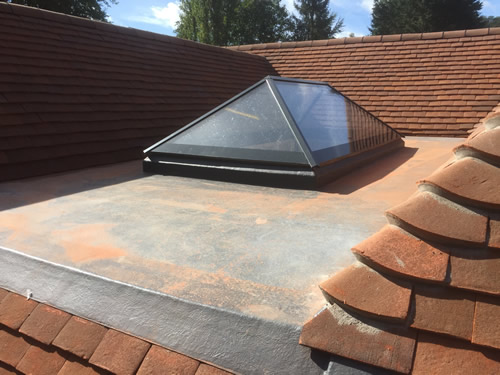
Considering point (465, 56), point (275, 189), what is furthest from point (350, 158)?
point (465, 56)

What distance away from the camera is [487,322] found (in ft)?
3.34

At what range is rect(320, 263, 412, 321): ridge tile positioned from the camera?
1.09m

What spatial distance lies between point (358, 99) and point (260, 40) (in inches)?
1478

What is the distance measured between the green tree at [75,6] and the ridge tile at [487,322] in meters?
28.0

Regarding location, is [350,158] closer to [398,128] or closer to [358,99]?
[398,128]

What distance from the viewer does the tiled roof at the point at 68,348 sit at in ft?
4.12

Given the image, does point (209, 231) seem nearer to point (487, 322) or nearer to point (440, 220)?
point (440, 220)

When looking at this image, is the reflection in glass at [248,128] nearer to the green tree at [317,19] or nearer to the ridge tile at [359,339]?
the ridge tile at [359,339]

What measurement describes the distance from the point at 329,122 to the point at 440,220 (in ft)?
9.56

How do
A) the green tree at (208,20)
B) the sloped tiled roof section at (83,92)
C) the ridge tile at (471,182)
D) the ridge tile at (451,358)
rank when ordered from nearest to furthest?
the ridge tile at (451,358)
the ridge tile at (471,182)
the sloped tiled roof section at (83,92)
the green tree at (208,20)

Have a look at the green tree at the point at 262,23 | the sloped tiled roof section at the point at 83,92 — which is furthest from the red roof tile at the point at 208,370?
the green tree at the point at 262,23

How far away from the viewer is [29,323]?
5.09 ft

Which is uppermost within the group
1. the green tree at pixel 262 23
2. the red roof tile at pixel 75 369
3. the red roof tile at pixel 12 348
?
the green tree at pixel 262 23

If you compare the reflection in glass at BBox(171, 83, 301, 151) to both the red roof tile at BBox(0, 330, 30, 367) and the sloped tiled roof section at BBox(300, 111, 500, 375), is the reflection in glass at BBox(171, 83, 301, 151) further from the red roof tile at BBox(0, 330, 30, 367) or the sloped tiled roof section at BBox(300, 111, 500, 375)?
the red roof tile at BBox(0, 330, 30, 367)
